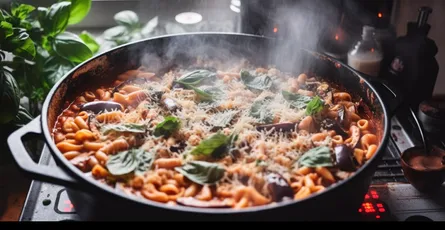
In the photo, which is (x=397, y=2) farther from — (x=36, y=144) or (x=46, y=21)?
(x=36, y=144)

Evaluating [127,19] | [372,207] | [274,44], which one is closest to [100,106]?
[274,44]

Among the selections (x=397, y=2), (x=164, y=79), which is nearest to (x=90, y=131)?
(x=164, y=79)

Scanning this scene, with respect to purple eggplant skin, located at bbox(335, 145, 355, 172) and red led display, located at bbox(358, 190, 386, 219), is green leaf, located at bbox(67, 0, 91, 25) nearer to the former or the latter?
purple eggplant skin, located at bbox(335, 145, 355, 172)

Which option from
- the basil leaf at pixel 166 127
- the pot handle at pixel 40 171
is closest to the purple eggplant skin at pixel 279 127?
the basil leaf at pixel 166 127

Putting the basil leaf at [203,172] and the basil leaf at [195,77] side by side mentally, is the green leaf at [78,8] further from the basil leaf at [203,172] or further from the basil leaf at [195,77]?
the basil leaf at [203,172]

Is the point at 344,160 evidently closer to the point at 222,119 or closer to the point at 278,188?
the point at 278,188
